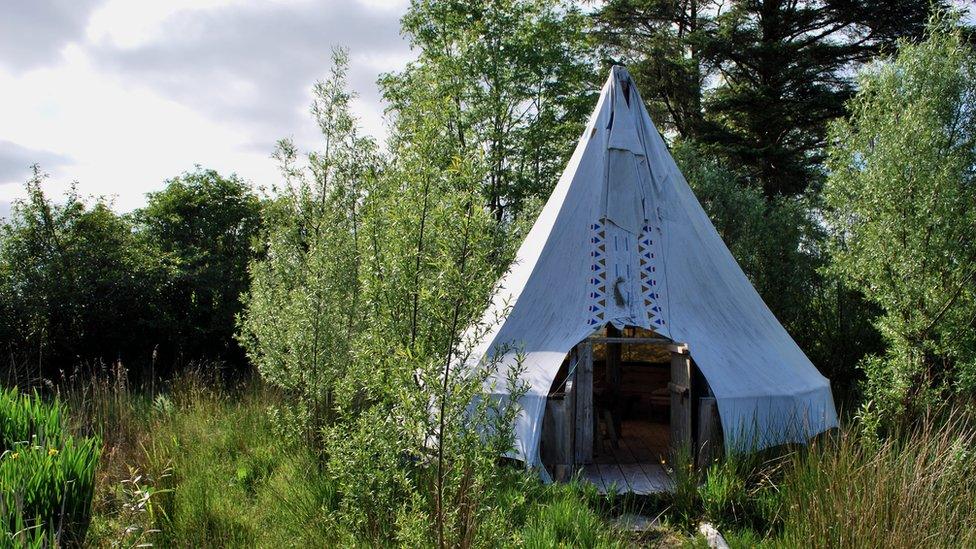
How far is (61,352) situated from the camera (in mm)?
9641

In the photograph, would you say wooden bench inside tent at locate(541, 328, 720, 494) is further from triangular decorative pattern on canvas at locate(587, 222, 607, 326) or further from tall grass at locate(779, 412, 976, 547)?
tall grass at locate(779, 412, 976, 547)

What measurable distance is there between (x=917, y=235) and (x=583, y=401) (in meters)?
3.12

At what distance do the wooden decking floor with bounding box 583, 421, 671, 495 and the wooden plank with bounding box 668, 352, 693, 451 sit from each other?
28cm

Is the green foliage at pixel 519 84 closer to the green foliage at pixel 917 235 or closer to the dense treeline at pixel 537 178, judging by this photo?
the dense treeline at pixel 537 178

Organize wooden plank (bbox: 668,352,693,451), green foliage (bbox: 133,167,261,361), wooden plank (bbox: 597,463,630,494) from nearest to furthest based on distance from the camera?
wooden plank (bbox: 597,463,630,494), wooden plank (bbox: 668,352,693,451), green foliage (bbox: 133,167,261,361)

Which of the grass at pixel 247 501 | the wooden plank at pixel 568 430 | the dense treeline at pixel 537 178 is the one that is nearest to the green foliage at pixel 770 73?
the dense treeline at pixel 537 178

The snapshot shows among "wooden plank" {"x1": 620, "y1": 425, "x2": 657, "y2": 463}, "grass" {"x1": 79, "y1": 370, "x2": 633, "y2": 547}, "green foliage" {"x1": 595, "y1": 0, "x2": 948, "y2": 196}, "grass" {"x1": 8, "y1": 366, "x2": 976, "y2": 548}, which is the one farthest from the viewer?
"green foliage" {"x1": 595, "y1": 0, "x2": 948, "y2": 196}

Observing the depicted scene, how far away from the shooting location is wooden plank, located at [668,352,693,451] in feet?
18.4

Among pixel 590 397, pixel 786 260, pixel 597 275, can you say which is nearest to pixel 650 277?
pixel 597 275

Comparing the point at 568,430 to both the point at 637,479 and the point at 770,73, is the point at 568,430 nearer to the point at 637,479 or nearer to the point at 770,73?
the point at 637,479

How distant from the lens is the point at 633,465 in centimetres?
596

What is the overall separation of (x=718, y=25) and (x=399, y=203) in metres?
13.7

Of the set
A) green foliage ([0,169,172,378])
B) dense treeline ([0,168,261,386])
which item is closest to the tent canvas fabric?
dense treeline ([0,168,261,386])

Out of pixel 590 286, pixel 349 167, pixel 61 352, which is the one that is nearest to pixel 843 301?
pixel 590 286
